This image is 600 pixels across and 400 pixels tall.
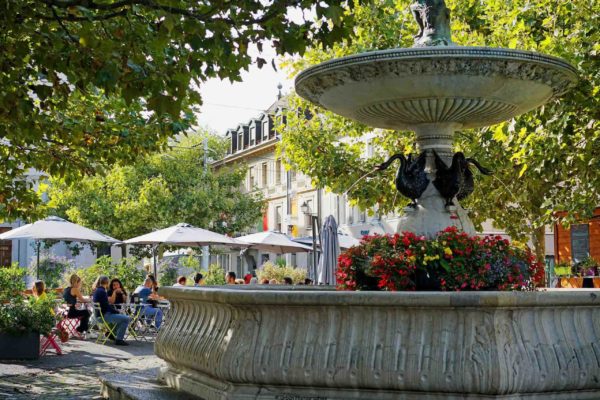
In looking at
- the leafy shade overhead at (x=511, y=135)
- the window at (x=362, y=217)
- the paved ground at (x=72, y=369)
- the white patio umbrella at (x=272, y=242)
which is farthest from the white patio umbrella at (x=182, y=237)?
the window at (x=362, y=217)

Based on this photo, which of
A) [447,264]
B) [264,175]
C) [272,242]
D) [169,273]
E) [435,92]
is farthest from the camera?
[264,175]

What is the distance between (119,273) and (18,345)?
11295 mm

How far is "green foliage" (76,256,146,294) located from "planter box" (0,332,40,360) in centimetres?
1054

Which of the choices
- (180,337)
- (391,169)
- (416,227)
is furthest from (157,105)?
(391,169)

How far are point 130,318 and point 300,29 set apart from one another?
10.9 m

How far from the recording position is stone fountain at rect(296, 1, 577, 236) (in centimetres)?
826

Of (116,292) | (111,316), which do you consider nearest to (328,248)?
(111,316)

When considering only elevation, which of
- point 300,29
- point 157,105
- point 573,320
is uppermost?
point 300,29

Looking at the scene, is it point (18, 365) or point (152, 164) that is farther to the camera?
point (152, 164)

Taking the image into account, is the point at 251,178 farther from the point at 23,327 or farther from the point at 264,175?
the point at 23,327

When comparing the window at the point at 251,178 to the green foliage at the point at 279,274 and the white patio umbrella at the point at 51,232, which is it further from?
the white patio umbrella at the point at 51,232

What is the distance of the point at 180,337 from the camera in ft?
26.9

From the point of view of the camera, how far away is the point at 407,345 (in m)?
6.38

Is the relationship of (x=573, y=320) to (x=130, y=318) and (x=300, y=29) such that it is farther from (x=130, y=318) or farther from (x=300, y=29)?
(x=130, y=318)
